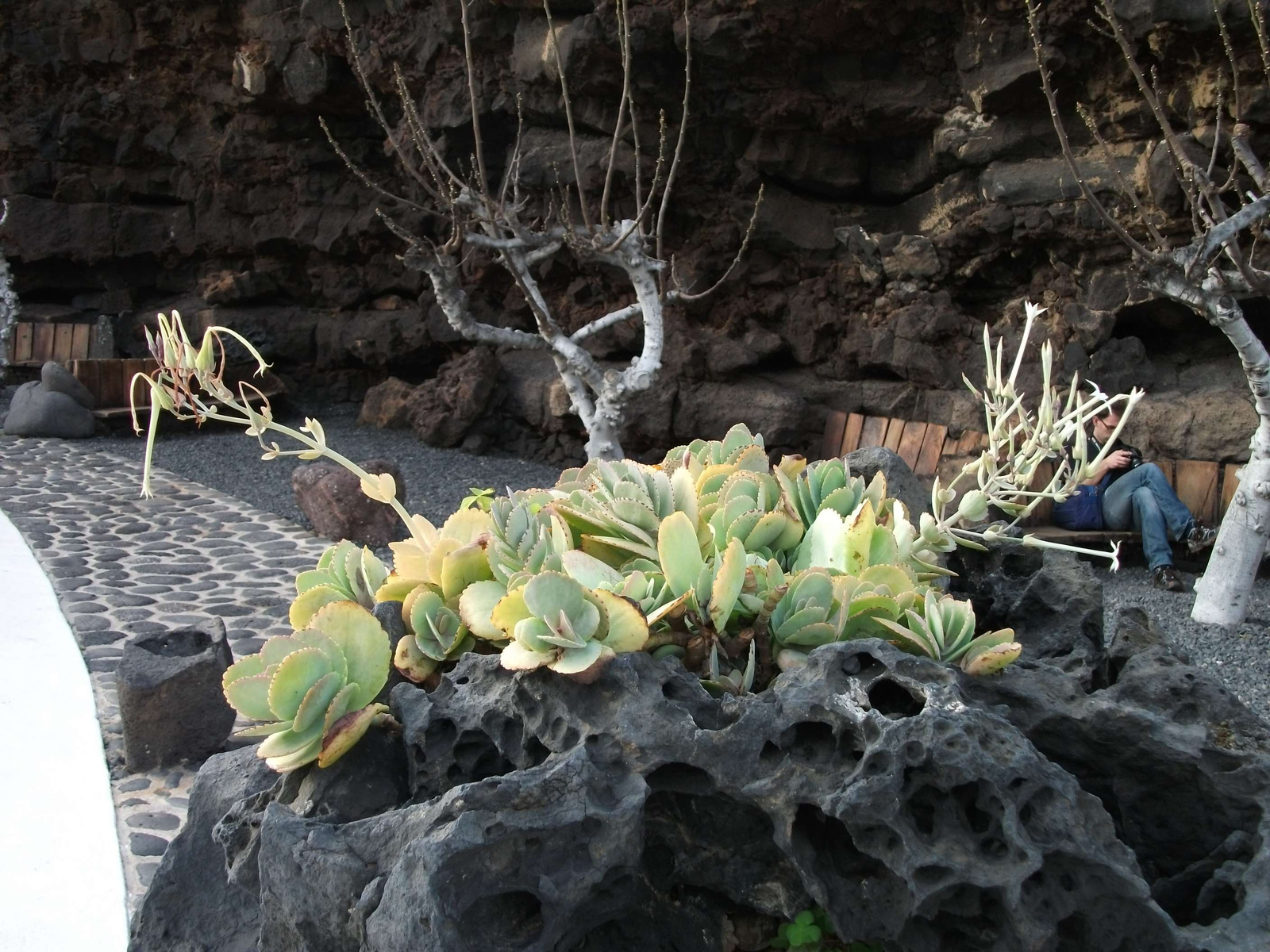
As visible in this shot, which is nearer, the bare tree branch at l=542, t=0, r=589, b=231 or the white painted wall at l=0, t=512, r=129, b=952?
the white painted wall at l=0, t=512, r=129, b=952

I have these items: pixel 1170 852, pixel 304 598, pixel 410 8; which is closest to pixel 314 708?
pixel 304 598

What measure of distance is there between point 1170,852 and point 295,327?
10856mm

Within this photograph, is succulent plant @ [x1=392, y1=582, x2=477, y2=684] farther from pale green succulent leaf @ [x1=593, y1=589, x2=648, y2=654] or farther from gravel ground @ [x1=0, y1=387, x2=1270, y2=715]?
gravel ground @ [x1=0, y1=387, x2=1270, y2=715]

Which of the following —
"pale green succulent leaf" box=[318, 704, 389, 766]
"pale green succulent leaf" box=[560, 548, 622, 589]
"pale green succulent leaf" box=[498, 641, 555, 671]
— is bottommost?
"pale green succulent leaf" box=[318, 704, 389, 766]

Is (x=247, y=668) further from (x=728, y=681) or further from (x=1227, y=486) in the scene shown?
(x=1227, y=486)

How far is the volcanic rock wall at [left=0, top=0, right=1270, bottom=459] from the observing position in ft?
22.0

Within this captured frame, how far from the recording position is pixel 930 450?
7199 mm

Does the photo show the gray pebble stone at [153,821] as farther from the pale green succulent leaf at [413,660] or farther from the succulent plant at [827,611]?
the succulent plant at [827,611]

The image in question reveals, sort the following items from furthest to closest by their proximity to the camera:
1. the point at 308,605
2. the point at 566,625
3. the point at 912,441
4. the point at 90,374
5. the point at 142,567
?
1. the point at 90,374
2. the point at 912,441
3. the point at 142,567
4. the point at 308,605
5. the point at 566,625

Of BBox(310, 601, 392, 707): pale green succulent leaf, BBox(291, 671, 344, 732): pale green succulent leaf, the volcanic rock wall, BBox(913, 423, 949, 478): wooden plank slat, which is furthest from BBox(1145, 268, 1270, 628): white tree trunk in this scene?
BBox(291, 671, 344, 732): pale green succulent leaf

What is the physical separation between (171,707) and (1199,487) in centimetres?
564

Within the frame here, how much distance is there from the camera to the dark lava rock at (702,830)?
1.26 meters

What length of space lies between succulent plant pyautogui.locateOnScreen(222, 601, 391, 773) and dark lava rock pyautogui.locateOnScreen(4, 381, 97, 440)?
8817 mm

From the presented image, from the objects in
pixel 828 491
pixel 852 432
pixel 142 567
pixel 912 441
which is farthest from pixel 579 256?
pixel 828 491
